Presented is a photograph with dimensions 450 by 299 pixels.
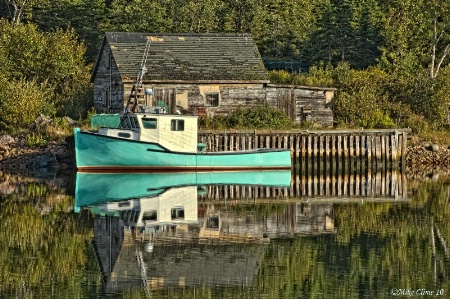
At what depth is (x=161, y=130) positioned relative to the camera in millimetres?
43906

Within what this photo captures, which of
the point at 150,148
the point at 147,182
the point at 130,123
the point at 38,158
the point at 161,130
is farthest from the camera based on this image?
the point at 38,158

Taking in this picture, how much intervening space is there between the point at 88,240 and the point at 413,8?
4971cm

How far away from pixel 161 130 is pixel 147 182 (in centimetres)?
386

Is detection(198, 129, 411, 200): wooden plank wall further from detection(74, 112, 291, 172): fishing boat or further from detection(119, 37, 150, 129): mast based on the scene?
detection(119, 37, 150, 129): mast

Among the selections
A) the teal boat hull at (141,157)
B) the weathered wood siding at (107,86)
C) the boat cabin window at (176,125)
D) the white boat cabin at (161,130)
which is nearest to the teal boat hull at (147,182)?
the teal boat hull at (141,157)

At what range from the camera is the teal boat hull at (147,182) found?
118 feet

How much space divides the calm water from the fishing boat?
2.23m

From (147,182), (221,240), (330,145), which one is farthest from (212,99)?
(221,240)

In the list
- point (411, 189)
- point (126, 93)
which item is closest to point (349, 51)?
point (126, 93)

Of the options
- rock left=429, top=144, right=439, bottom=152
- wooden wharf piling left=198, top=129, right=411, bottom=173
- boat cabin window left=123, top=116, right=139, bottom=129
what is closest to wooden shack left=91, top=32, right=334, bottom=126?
wooden wharf piling left=198, top=129, right=411, bottom=173

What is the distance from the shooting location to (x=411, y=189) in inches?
1548

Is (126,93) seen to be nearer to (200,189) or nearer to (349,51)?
(200,189)

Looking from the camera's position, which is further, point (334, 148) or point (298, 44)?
point (298, 44)

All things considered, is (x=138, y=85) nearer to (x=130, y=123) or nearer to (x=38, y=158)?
(x=130, y=123)
